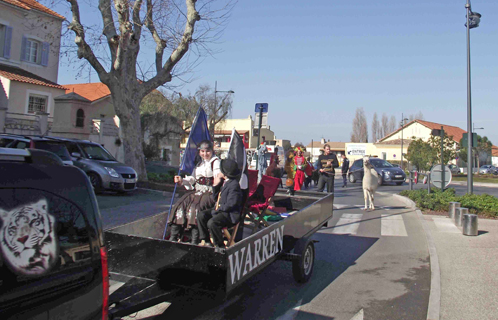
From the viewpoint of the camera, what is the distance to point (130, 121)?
16484mm

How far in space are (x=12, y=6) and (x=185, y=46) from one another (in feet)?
56.9

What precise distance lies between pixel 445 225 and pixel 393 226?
124 centimetres

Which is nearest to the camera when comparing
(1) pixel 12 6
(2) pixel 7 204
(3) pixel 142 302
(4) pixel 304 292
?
(2) pixel 7 204

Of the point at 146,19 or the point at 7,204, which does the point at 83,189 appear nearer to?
the point at 7,204

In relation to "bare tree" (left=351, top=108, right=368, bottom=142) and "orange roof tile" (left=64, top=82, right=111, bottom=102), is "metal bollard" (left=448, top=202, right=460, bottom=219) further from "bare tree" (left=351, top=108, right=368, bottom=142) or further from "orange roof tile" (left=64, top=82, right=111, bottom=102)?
"bare tree" (left=351, top=108, right=368, bottom=142)

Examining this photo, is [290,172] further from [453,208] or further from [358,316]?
[358,316]

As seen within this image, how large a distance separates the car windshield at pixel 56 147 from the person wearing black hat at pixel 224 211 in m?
8.50

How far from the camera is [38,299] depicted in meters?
2.10

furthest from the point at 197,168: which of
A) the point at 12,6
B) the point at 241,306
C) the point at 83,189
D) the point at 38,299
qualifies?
the point at 12,6

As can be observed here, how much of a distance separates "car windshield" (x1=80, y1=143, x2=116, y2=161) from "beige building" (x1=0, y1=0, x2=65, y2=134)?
10521 millimetres

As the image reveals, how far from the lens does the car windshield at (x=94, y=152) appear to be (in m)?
14.4

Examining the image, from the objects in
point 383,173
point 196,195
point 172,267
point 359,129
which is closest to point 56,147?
point 196,195

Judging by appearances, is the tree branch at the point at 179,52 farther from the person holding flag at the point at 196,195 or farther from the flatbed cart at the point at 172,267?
the flatbed cart at the point at 172,267

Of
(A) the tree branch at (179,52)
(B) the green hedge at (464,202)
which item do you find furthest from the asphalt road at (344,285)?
(A) the tree branch at (179,52)
